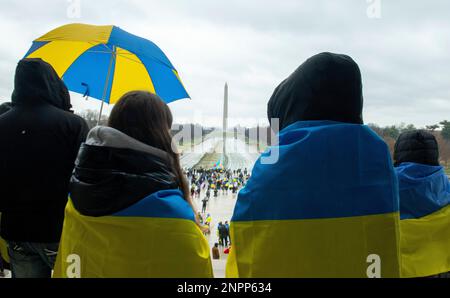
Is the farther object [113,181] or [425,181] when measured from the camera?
[425,181]

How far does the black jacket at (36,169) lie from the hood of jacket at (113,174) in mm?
478

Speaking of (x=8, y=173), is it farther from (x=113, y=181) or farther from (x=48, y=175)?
(x=113, y=181)

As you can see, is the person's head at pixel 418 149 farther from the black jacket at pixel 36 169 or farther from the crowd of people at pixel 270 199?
the black jacket at pixel 36 169

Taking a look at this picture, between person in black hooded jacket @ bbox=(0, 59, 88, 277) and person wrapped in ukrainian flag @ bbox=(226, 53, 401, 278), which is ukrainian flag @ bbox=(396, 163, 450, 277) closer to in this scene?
person wrapped in ukrainian flag @ bbox=(226, 53, 401, 278)

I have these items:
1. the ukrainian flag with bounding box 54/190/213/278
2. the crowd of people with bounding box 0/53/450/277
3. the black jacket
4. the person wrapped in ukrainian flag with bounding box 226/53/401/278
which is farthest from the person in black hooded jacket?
the person wrapped in ukrainian flag with bounding box 226/53/401/278

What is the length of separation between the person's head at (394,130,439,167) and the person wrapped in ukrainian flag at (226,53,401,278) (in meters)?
1.41

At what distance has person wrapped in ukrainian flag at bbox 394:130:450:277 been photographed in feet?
8.61

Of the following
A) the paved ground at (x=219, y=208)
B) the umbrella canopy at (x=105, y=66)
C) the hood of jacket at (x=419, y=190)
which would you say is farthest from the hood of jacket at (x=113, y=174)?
the paved ground at (x=219, y=208)

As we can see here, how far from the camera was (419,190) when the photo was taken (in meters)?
2.64

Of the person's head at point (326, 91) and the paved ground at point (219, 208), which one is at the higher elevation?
the person's head at point (326, 91)

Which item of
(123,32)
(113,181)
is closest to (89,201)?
(113,181)

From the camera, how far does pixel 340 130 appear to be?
1.52 metres

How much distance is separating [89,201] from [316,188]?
0.96m

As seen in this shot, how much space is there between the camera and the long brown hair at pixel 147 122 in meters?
1.62
